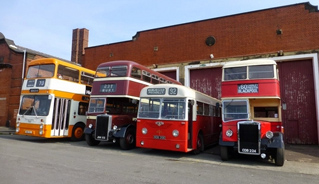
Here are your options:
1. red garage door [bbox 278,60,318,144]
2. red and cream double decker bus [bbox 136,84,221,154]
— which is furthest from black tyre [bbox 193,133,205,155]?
red garage door [bbox 278,60,318,144]

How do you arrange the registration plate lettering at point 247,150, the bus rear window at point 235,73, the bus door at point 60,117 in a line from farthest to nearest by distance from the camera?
the bus door at point 60,117
the bus rear window at point 235,73
the registration plate lettering at point 247,150

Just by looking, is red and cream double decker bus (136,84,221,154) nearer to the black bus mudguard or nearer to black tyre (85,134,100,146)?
the black bus mudguard

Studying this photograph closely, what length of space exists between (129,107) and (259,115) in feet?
21.5

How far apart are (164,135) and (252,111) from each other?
3.62 m

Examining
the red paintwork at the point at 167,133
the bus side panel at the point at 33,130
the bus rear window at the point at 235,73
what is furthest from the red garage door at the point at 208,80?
the bus side panel at the point at 33,130

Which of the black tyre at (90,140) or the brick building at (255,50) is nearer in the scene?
the black tyre at (90,140)

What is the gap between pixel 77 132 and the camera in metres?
13.9

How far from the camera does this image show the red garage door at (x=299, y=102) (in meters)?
14.5

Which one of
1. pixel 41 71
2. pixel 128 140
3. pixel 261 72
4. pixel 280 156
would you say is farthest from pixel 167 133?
pixel 41 71

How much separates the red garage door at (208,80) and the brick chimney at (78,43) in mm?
14799

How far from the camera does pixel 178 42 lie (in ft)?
63.1

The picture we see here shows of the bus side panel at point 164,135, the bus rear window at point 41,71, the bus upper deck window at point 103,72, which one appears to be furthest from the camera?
the bus rear window at point 41,71

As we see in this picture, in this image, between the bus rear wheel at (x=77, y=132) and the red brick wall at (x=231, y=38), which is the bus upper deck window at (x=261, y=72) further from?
the bus rear wheel at (x=77, y=132)

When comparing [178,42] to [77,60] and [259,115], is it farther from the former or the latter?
[77,60]
